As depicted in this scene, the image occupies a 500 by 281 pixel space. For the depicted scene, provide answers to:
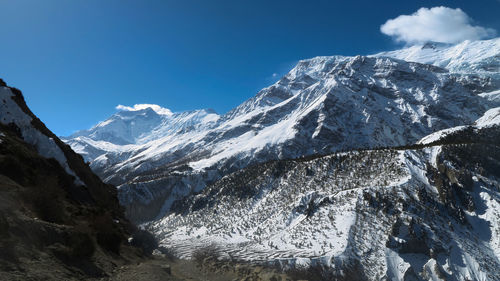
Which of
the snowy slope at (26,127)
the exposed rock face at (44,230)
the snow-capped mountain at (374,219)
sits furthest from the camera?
the snow-capped mountain at (374,219)

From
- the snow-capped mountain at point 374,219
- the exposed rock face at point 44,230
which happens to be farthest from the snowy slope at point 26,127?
the snow-capped mountain at point 374,219

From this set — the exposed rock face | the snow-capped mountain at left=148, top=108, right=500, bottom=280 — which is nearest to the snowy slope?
the exposed rock face

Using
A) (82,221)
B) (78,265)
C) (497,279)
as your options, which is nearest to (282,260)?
(497,279)

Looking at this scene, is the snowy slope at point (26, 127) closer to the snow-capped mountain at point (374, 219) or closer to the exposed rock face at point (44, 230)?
the exposed rock face at point (44, 230)

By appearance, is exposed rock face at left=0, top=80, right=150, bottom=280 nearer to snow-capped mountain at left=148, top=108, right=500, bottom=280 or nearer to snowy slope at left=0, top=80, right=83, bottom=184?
snowy slope at left=0, top=80, right=83, bottom=184

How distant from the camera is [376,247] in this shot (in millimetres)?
79062

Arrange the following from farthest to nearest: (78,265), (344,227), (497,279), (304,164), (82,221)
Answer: (304,164) < (344,227) < (497,279) < (82,221) < (78,265)

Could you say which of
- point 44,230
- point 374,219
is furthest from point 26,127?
point 374,219

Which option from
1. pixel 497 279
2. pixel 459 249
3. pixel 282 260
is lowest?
pixel 497 279

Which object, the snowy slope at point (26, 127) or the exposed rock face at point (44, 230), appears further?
the snowy slope at point (26, 127)

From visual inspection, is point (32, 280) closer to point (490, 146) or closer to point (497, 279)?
point (497, 279)

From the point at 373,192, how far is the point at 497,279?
35.2 meters

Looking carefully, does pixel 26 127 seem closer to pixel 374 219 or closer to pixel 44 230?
pixel 44 230

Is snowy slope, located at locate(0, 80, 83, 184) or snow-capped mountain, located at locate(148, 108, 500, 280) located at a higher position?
snowy slope, located at locate(0, 80, 83, 184)
